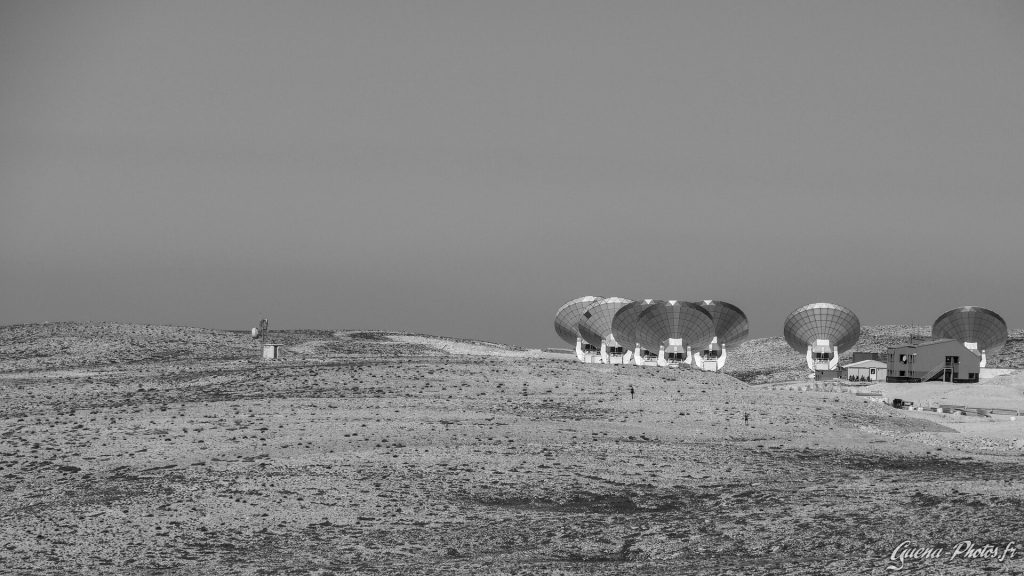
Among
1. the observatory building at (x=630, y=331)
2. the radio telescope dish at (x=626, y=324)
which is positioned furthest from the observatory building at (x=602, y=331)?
the observatory building at (x=630, y=331)

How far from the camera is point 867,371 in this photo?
100125 millimetres

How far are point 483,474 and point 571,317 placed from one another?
73688mm

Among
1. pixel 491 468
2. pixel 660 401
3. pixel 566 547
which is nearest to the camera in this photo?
pixel 566 547

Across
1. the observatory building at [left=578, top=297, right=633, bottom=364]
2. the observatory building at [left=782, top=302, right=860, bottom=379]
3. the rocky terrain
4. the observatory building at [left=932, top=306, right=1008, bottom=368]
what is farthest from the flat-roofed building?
the rocky terrain

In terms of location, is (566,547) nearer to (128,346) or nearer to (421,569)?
(421,569)

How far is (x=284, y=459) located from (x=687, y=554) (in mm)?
18767

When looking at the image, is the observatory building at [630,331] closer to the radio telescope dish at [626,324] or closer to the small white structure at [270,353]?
the radio telescope dish at [626,324]

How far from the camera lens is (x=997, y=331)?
108188mm

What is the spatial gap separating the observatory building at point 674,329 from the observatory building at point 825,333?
12.0 m

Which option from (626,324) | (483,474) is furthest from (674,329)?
(483,474)

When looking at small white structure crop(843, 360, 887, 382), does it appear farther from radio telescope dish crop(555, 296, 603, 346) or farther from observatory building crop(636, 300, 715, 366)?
radio telescope dish crop(555, 296, 603, 346)

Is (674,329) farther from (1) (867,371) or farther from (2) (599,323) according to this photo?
(1) (867,371)

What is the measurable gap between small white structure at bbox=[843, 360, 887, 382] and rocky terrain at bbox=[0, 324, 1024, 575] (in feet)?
84.1

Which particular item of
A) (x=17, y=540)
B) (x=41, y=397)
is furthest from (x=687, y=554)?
(x=41, y=397)
